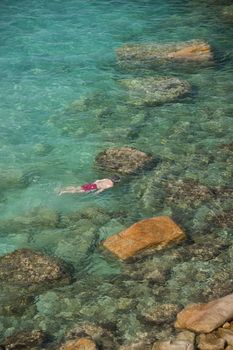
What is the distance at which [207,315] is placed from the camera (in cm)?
759

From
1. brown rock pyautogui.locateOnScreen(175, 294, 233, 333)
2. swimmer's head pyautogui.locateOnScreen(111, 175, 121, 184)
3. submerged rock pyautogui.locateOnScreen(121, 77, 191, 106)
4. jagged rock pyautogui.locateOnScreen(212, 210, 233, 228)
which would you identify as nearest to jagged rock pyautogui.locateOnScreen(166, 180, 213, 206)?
jagged rock pyautogui.locateOnScreen(212, 210, 233, 228)

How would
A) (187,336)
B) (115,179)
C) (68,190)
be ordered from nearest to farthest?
(187,336) < (68,190) < (115,179)

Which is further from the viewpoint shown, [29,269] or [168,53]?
[168,53]

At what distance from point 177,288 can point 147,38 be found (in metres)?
15.5

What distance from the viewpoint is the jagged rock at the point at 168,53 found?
19000 millimetres

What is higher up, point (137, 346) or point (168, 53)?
point (168, 53)

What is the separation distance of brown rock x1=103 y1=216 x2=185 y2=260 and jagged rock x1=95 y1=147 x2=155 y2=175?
253cm

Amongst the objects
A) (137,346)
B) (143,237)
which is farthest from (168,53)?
(137,346)

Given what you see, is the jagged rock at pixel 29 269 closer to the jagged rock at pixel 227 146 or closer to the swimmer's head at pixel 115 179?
the swimmer's head at pixel 115 179

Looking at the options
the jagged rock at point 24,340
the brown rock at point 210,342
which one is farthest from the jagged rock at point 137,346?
the jagged rock at point 24,340

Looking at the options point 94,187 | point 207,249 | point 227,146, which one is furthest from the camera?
point 227,146

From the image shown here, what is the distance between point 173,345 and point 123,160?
6.16m

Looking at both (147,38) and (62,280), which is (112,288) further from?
(147,38)

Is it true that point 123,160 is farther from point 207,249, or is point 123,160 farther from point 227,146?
point 207,249
